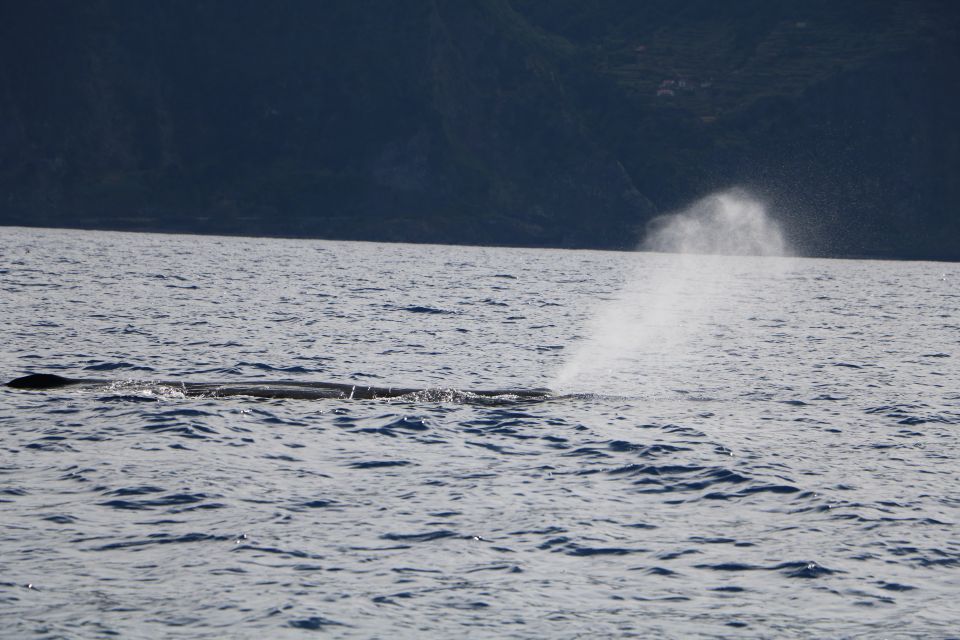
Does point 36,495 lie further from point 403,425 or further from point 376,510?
point 403,425

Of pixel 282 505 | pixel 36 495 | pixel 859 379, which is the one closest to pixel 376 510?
pixel 282 505

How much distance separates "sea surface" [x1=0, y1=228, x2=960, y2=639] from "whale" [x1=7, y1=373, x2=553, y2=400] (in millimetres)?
458

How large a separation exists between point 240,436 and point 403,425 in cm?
397

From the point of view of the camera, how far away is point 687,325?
2630 inches

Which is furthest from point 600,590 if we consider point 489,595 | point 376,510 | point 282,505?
point 282,505

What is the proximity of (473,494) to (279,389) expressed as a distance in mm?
11842

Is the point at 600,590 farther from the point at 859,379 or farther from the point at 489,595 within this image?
the point at 859,379

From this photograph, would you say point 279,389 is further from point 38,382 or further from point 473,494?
point 473,494

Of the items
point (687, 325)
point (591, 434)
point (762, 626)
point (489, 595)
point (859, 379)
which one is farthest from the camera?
point (687, 325)

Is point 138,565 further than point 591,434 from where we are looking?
No

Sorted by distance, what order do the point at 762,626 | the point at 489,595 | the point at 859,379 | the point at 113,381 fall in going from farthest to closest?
the point at 859,379
the point at 113,381
the point at 489,595
the point at 762,626

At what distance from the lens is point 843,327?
6694cm

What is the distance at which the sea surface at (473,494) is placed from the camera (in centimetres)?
1400

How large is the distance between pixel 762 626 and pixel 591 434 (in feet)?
41.6
